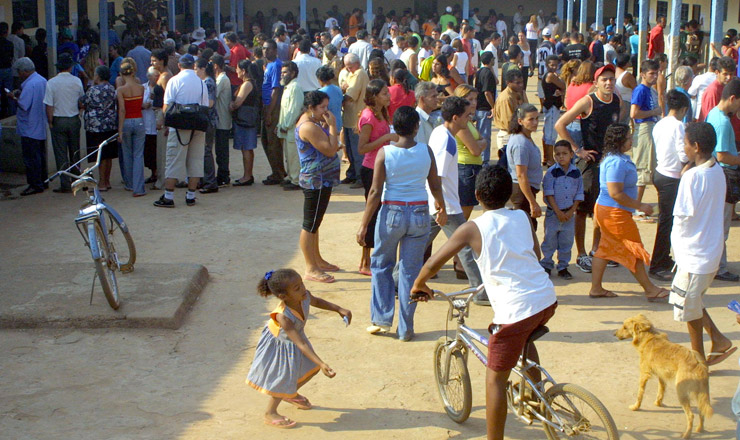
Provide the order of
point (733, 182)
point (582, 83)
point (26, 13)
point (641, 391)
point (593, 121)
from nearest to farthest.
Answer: point (641, 391), point (733, 182), point (593, 121), point (582, 83), point (26, 13)

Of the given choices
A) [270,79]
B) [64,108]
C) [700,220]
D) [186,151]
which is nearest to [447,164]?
[700,220]

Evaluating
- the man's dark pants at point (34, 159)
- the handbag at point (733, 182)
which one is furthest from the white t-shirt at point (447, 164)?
the man's dark pants at point (34, 159)

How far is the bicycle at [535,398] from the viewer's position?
4.25 meters

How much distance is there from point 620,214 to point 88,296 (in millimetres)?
4341

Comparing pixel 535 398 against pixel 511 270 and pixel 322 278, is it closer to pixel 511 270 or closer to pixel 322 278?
pixel 511 270

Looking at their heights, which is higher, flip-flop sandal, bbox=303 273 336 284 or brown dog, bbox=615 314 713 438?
brown dog, bbox=615 314 713 438

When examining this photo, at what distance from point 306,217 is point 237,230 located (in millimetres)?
2149

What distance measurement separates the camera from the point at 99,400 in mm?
5480

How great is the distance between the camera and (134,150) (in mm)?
10922

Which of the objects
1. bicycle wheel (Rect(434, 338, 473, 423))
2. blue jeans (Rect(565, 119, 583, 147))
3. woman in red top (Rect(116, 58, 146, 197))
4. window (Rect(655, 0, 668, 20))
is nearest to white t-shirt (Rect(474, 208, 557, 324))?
bicycle wheel (Rect(434, 338, 473, 423))

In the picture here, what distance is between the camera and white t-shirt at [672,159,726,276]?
18.1 feet

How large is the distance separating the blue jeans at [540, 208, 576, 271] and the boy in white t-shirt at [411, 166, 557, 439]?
3.44m

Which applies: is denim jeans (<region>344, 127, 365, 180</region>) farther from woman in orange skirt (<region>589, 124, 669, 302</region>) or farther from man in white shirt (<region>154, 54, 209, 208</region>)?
woman in orange skirt (<region>589, 124, 669, 302</region>)

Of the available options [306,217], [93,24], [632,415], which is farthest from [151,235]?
[93,24]
